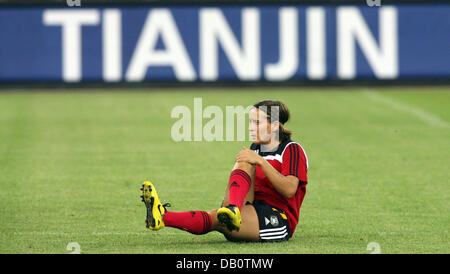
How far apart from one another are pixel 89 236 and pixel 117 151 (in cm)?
627

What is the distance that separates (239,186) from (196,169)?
541cm

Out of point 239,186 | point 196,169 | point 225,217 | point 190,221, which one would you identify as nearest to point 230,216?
point 225,217

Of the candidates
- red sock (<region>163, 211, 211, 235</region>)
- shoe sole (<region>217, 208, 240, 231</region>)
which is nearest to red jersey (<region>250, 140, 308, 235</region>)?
red sock (<region>163, 211, 211, 235</region>)

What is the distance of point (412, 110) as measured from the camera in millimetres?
20469

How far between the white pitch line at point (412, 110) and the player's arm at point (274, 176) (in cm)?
1049

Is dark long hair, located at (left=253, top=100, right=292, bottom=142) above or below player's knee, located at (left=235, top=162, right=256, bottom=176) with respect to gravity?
above

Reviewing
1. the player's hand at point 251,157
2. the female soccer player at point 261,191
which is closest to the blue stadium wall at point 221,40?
the female soccer player at point 261,191

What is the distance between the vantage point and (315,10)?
2328cm

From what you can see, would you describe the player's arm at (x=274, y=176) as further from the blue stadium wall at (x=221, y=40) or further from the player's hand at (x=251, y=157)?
the blue stadium wall at (x=221, y=40)

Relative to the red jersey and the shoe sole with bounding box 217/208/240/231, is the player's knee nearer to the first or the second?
the red jersey

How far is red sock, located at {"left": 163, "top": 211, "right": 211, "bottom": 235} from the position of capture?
8.15 m

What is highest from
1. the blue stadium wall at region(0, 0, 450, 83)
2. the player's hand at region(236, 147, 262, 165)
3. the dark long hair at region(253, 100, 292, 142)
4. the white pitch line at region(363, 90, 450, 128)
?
→ the dark long hair at region(253, 100, 292, 142)

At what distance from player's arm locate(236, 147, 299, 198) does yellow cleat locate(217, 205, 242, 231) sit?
0.42 m

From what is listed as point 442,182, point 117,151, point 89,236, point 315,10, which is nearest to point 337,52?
point 315,10
